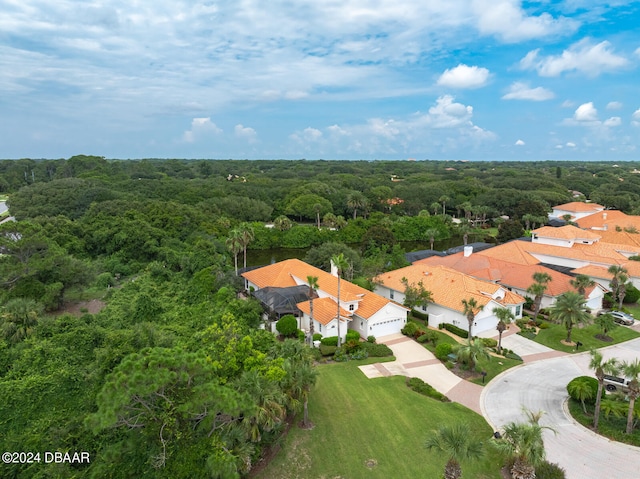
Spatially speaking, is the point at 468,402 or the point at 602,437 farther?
the point at 468,402

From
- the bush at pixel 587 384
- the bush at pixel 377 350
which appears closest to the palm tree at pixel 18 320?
the bush at pixel 377 350

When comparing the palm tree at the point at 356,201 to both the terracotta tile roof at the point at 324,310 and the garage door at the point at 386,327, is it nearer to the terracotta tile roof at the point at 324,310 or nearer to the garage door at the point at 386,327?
the terracotta tile roof at the point at 324,310

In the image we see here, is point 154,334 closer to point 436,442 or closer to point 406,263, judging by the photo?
point 436,442

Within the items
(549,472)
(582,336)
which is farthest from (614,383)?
(549,472)

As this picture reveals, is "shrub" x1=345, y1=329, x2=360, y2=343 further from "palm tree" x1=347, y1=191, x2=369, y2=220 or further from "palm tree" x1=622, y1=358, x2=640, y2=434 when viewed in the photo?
"palm tree" x1=347, y1=191, x2=369, y2=220

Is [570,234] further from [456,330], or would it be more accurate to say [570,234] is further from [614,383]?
[614,383]

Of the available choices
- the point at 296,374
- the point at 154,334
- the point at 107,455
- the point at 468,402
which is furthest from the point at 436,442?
the point at 154,334

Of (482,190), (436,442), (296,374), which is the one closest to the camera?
(436,442)
